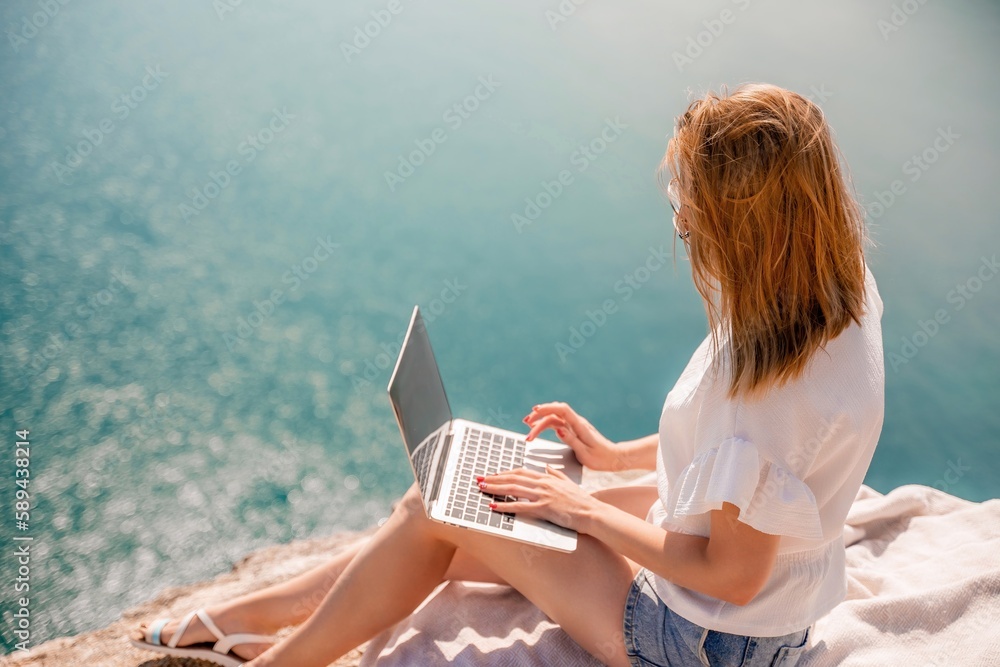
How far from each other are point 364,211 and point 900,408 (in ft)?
6.68

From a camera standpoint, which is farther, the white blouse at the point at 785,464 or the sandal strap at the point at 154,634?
the sandal strap at the point at 154,634

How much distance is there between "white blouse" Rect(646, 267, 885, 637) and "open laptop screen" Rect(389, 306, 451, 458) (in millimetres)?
380

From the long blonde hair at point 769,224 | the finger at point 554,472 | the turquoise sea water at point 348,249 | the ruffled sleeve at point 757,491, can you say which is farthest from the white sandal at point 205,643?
the long blonde hair at point 769,224

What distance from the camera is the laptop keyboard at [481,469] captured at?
1.21m

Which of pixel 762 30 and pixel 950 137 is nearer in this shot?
pixel 950 137

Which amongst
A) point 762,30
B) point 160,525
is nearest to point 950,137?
point 762,30

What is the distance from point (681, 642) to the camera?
112 centimetres

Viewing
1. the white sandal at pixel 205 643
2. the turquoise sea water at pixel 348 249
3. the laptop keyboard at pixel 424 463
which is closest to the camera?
the laptop keyboard at pixel 424 463

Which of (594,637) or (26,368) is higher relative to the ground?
(26,368)

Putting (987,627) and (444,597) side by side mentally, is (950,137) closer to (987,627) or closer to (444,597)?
(987,627)

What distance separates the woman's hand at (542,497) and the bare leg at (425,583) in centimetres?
5

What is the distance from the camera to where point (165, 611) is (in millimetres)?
1609

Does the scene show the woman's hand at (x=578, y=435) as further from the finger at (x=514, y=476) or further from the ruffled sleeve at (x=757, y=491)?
the ruffled sleeve at (x=757, y=491)

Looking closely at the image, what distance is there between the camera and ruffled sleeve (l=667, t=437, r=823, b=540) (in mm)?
928
